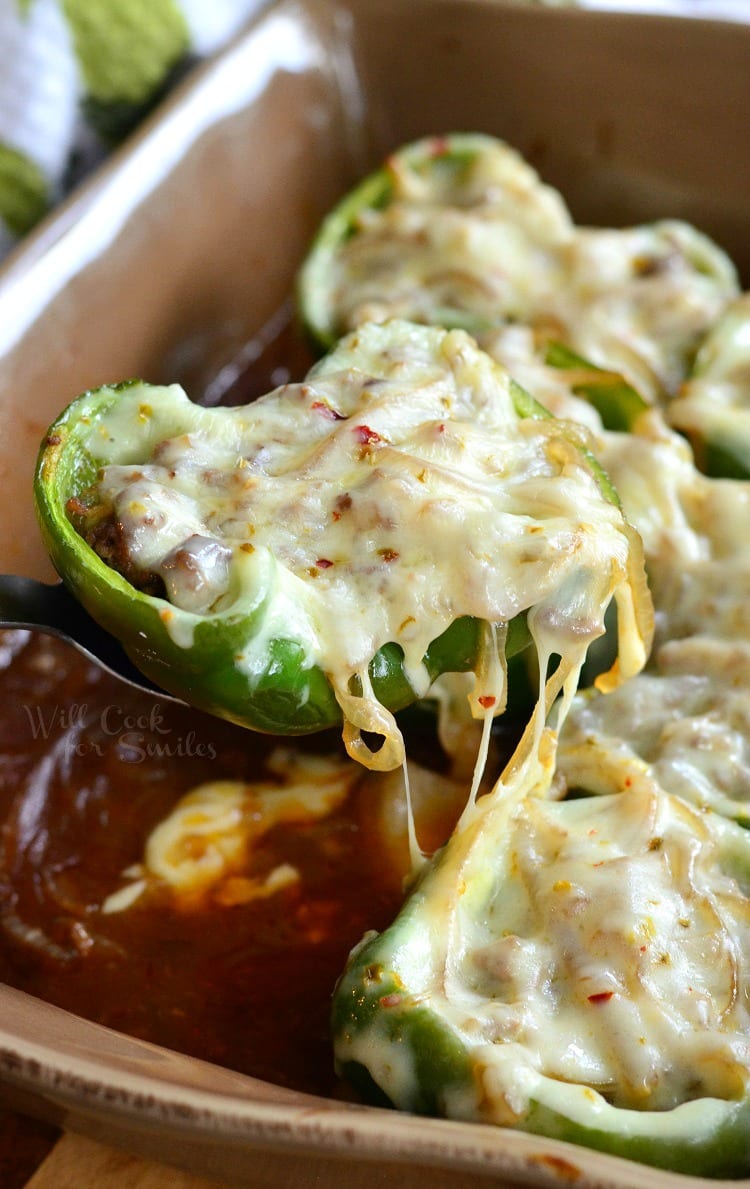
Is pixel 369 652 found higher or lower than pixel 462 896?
higher

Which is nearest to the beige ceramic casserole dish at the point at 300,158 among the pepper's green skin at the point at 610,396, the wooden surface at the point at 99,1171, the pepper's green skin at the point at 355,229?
the pepper's green skin at the point at 355,229

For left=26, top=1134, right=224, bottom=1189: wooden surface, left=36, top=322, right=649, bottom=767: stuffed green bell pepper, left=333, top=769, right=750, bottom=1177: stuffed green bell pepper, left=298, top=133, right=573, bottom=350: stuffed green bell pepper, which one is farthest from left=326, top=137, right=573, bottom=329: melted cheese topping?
left=26, top=1134, right=224, bottom=1189: wooden surface

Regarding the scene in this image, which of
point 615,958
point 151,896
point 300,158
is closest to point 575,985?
point 615,958

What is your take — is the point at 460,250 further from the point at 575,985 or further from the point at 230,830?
the point at 575,985

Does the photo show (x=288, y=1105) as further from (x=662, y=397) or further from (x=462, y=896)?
(x=662, y=397)

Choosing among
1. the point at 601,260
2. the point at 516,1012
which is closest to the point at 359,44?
the point at 601,260

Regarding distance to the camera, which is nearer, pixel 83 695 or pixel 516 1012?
pixel 516 1012
